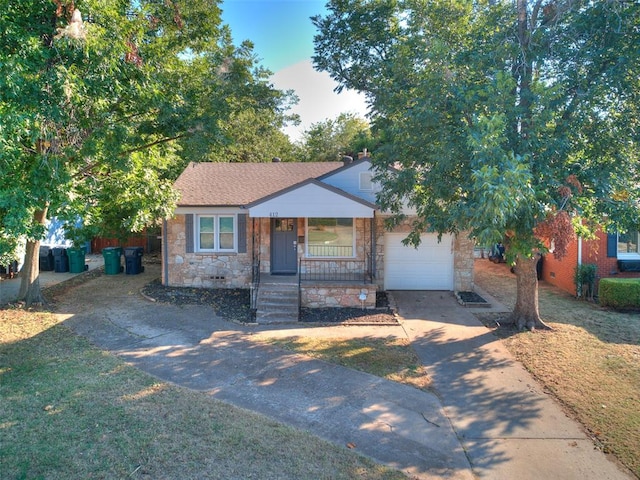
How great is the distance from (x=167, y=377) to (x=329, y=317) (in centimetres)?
472

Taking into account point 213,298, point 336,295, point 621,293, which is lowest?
point 213,298

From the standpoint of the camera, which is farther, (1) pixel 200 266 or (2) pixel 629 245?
(1) pixel 200 266

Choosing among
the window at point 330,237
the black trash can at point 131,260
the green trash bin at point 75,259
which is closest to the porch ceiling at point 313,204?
the window at point 330,237

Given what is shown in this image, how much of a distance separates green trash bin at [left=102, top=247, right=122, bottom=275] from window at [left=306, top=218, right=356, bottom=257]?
8.47 meters

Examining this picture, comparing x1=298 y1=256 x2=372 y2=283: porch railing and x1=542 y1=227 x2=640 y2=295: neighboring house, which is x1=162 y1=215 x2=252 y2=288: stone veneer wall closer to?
x1=298 y1=256 x2=372 y2=283: porch railing

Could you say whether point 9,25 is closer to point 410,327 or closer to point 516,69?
point 516,69

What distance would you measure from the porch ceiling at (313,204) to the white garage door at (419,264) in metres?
2.39

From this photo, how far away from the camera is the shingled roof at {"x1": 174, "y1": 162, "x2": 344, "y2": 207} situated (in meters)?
13.5

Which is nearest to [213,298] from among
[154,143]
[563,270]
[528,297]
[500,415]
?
[154,143]

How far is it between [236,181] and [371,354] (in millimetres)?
9438

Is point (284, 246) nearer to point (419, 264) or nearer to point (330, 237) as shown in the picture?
point (330, 237)

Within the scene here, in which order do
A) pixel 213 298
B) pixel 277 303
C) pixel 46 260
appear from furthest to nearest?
1. pixel 46 260
2. pixel 213 298
3. pixel 277 303

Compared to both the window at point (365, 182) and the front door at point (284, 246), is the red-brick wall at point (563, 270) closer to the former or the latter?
the window at point (365, 182)

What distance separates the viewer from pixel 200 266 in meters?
13.6
